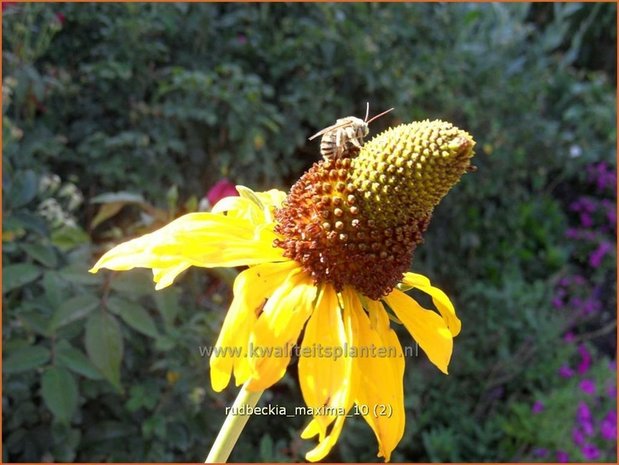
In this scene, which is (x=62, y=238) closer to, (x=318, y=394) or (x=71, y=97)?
(x=71, y=97)

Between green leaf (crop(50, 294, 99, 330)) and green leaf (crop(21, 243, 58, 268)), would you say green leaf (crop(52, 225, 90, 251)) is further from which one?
green leaf (crop(50, 294, 99, 330))

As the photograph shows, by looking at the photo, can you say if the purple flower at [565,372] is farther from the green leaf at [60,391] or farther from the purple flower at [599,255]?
the green leaf at [60,391]

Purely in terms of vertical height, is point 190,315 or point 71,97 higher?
point 71,97

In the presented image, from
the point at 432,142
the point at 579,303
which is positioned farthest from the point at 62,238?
the point at 579,303

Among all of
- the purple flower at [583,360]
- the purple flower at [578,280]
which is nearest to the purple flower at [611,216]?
the purple flower at [578,280]

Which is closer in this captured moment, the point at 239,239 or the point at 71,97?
the point at 239,239

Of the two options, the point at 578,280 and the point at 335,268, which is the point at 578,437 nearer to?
the point at 578,280

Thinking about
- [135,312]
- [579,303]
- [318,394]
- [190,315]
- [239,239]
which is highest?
[239,239]

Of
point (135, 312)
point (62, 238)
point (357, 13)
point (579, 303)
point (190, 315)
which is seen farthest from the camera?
point (579, 303)
